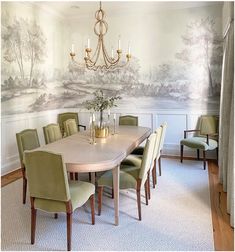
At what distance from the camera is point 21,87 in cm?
461

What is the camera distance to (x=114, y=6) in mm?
5004

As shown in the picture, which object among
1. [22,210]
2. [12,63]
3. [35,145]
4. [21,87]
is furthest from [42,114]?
[22,210]

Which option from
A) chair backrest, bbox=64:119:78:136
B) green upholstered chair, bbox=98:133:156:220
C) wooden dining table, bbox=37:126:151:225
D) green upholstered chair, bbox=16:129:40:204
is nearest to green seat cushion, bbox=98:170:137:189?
green upholstered chair, bbox=98:133:156:220

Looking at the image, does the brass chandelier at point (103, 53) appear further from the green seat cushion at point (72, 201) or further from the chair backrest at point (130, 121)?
the green seat cushion at point (72, 201)

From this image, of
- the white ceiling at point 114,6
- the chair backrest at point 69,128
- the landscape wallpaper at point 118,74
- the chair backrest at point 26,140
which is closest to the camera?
the chair backrest at point 26,140

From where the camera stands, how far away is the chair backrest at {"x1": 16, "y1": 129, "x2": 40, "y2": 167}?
3.18 metres

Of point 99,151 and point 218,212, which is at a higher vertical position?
point 99,151

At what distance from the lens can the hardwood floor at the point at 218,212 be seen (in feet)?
7.78

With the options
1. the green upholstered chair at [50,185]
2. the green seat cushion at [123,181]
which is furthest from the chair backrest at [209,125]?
the green upholstered chair at [50,185]

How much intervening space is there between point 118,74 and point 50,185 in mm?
3769

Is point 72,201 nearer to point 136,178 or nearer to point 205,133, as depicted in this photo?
point 136,178

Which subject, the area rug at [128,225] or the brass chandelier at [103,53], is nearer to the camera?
the area rug at [128,225]

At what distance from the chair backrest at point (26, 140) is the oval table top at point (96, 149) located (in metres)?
0.34

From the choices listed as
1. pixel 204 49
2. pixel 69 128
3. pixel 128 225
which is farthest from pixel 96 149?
pixel 204 49
